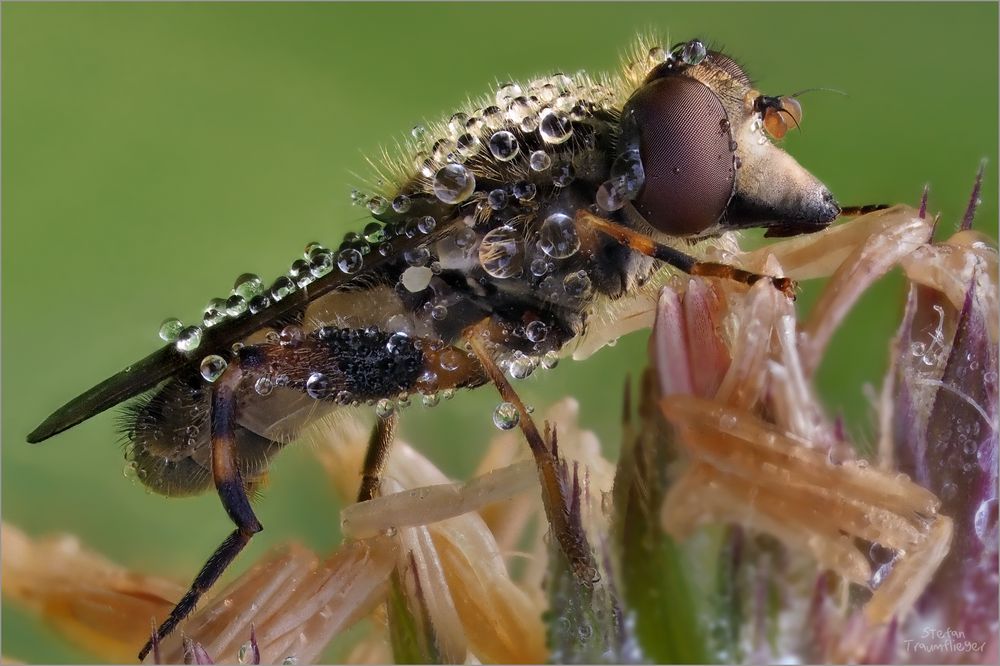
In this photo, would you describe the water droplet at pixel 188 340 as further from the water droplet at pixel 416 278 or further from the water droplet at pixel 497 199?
the water droplet at pixel 497 199

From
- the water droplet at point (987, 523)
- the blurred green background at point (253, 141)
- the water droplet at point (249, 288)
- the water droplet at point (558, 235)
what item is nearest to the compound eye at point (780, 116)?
the blurred green background at point (253, 141)

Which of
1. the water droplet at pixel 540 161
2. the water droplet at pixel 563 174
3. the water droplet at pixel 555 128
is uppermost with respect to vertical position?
the water droplet at pixel 555 128

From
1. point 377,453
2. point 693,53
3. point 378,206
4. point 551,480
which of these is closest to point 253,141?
point 378,206

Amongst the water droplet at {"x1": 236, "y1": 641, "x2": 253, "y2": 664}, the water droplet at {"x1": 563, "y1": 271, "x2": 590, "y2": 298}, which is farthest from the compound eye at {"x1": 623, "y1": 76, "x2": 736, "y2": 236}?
the water droplet at {"x1": 236, "y1": 641, "x2": 253, "y2": 664}

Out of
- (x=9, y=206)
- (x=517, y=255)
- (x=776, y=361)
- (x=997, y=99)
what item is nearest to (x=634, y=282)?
(x=517, y=255)

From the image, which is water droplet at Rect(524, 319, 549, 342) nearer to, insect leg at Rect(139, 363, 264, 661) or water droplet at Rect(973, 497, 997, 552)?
insect leg at Rect(139, 363, 264, 661)

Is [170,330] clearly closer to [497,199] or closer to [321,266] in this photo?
[321,266]

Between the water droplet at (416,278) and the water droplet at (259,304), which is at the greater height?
the water droplet at (416,278)
